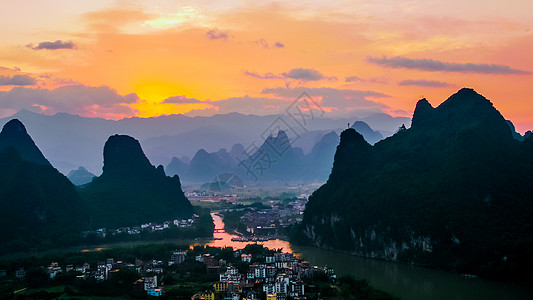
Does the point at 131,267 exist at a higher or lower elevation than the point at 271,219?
lower

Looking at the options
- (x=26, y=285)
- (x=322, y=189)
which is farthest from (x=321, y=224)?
(x=26, y=285)

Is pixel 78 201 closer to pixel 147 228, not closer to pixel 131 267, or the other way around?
pixel 147 228

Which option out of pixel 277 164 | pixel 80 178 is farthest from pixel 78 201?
pixel 277 164

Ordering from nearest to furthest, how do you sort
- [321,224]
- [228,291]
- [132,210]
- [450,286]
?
[228,291], [450,286], [321,224], [132,210]

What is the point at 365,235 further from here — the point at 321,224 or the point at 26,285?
the point at 26,285

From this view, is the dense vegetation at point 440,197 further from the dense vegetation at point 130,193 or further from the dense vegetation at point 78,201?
the dense vegetation at point 130,193

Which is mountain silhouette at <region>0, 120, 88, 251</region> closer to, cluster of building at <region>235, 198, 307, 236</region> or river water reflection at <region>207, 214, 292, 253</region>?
river water reflection at <region>207, 214, 292, 253</region>

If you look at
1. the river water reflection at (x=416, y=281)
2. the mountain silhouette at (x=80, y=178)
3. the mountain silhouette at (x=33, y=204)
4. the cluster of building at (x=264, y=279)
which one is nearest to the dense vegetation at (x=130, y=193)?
the mountain silhouette at (x=33, y=204)
